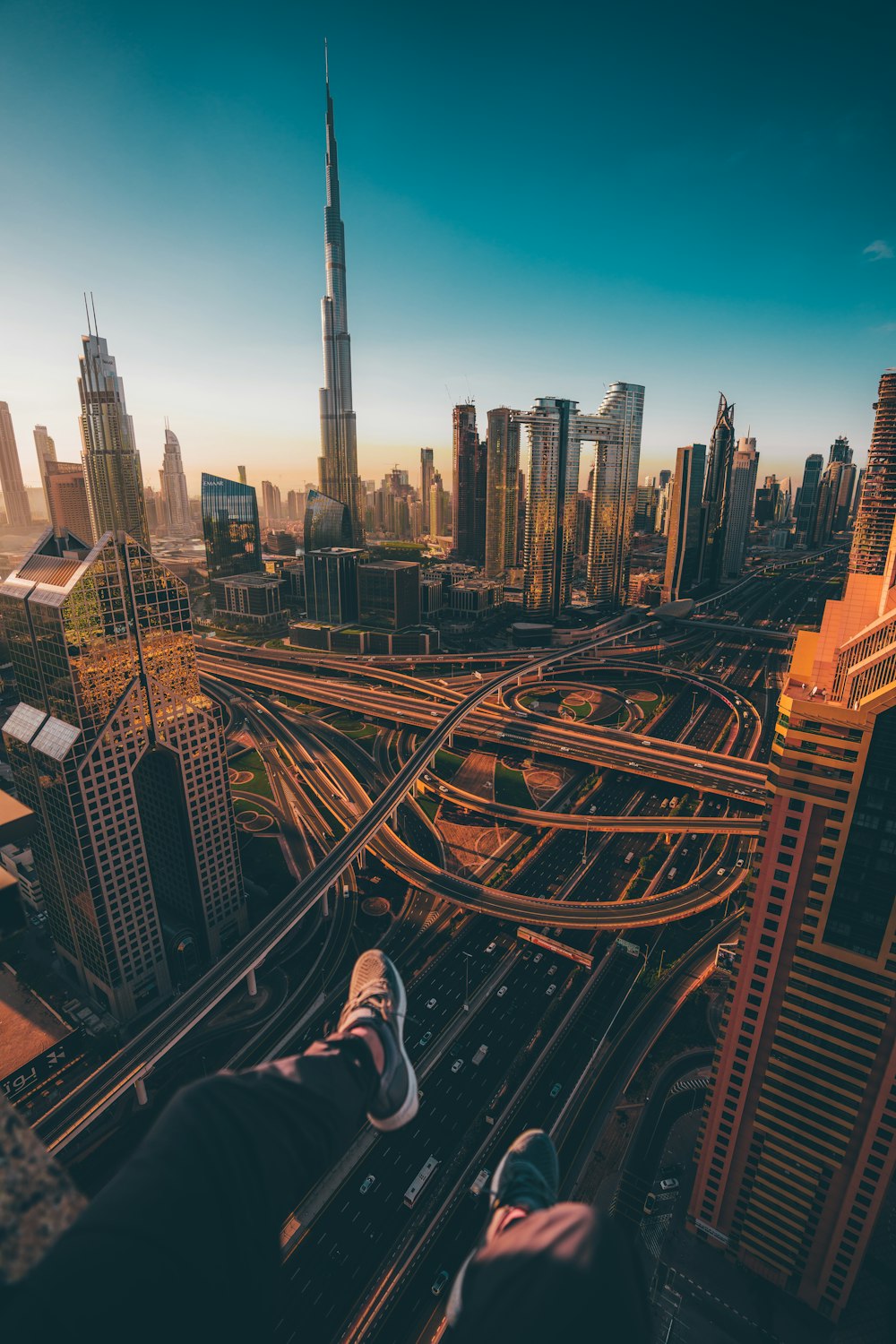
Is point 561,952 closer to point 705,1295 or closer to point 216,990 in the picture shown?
point 705,1295

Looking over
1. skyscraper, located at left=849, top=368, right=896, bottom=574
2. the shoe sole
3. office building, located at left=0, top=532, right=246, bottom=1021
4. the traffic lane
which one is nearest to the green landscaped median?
office building, located at left=0, top=532, right=246, bottom=1021

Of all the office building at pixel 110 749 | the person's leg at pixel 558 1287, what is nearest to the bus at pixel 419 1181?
the office building at pixel 110 749

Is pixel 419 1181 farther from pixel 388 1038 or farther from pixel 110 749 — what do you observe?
pixel 110 749

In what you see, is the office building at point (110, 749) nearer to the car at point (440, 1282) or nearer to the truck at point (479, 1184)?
the truck at point (479, 1184)

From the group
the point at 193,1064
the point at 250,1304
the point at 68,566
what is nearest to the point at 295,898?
the point at 193,1064

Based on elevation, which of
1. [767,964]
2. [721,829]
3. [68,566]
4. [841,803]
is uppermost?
[68,566]

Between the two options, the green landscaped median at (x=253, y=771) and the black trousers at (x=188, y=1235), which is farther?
the green landscaped median at (x=253, y=771)

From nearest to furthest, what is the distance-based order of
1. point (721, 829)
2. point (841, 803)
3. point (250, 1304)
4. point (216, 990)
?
point (250, 1304) → point (841, 803) → point (216, 990) → point (721, 829)

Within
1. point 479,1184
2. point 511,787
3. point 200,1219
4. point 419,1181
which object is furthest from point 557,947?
point 200,1219
